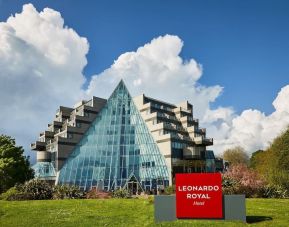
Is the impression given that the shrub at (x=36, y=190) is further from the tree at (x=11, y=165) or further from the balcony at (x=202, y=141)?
the balcony at (x=202, y=141)

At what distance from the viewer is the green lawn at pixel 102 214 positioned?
86.8 feet

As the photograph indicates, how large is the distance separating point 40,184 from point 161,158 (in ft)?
133

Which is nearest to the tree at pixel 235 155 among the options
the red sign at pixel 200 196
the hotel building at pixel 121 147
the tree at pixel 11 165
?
the hotel building at pixel 121 147

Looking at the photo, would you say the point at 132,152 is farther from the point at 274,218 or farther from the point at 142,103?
the point at 274,218

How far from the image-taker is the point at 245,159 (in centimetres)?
13800

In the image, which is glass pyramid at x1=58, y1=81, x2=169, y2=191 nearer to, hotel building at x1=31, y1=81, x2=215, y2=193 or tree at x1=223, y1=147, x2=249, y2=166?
hotel building at x1=31, y1=81, x2=215, y2=193

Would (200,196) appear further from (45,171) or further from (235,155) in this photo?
(235,155)

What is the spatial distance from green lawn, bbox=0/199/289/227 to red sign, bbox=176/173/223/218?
0.61 m

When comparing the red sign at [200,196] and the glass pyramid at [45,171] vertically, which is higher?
the glass pyramid at [45,171]

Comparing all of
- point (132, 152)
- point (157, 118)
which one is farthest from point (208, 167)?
point (132, 152)

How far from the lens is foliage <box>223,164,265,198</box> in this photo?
129 ft

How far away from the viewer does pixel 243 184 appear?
4097 centimetres

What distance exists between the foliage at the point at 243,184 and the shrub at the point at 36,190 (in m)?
17.1

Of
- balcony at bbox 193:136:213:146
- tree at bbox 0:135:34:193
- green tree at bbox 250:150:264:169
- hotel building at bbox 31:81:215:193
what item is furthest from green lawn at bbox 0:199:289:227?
green tree at bbox 250:150:264:169
